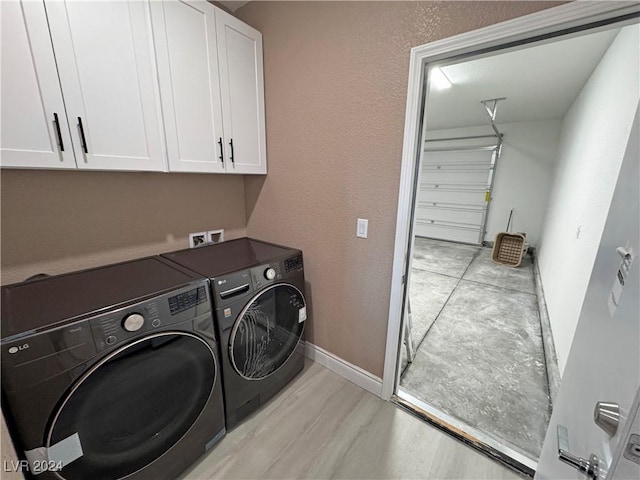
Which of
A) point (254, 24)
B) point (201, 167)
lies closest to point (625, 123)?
point (254, 24)

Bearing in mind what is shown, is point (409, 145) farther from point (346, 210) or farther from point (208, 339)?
point (208, 339)

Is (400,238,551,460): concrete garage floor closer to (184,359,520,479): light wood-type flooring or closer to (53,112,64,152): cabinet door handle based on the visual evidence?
(184,359,520,479): light wood-type flooring

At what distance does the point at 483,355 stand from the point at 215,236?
7.91 feet

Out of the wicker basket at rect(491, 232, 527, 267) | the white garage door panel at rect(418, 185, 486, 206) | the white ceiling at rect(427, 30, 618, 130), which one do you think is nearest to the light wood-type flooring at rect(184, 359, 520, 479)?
the white ceiling at rect(427, 30, 618, 130)

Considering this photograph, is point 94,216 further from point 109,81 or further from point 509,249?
point 509,249

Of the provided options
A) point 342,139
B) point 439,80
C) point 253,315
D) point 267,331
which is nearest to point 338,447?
point 267,331

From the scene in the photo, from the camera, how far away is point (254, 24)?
5.69ft

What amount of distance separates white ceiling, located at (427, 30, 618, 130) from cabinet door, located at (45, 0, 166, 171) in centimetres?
163

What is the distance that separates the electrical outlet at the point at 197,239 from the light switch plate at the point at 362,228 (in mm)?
1143

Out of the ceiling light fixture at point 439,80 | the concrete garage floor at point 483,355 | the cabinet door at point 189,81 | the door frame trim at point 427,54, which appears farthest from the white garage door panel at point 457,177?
the cabinet door at point 189,81

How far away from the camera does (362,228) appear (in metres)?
1.57

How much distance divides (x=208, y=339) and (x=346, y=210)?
1032 mm

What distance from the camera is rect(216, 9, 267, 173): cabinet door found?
1.52 metres

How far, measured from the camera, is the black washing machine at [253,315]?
1.28 metres
